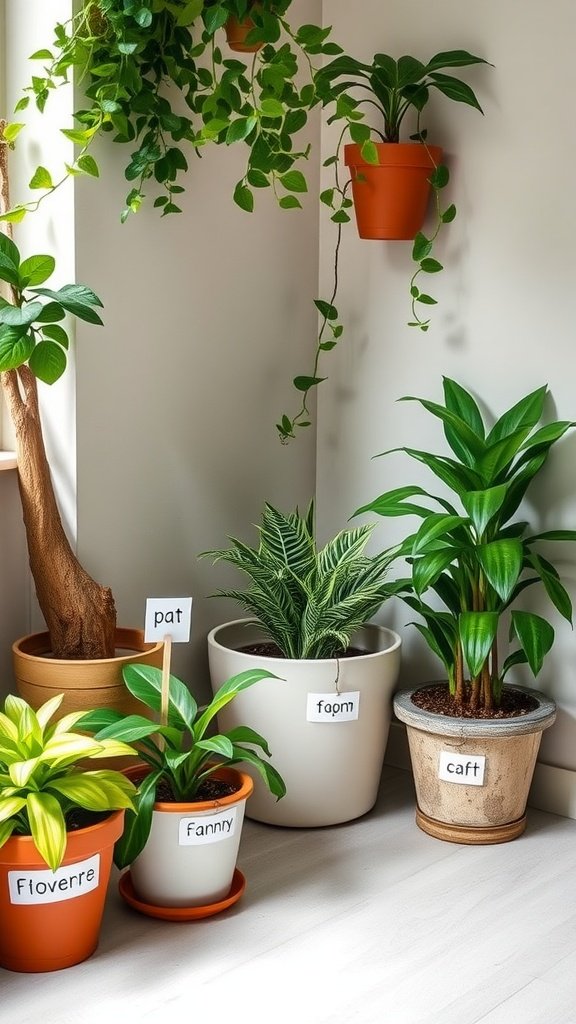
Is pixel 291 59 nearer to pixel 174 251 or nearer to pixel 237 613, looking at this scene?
pixel 174 251

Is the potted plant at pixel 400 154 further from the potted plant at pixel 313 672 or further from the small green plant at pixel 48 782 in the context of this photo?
the small green plant at pixel 48 782

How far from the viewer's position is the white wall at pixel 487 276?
2598 mm

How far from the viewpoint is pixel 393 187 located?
2.66m

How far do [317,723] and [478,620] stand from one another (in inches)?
16.7

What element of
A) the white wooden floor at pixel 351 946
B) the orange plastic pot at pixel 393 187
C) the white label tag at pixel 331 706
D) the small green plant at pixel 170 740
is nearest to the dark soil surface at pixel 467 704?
the white label tag at pixel 331 706

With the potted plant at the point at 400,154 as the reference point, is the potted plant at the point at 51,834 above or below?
below

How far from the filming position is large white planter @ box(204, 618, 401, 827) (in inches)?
98.7

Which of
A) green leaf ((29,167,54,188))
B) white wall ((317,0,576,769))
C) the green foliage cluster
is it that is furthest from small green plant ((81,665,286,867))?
green leaf ((29,167,54,188))

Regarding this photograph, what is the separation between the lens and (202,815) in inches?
84.5

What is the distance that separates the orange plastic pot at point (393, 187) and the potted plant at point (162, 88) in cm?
20

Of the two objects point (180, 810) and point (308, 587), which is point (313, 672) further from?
point (180, 810)

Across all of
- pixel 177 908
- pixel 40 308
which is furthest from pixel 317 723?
pixel 40 308

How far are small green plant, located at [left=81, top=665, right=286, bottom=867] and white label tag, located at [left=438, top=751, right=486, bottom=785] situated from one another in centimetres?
39

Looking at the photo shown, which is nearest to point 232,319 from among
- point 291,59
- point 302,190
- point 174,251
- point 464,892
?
point 174,251
